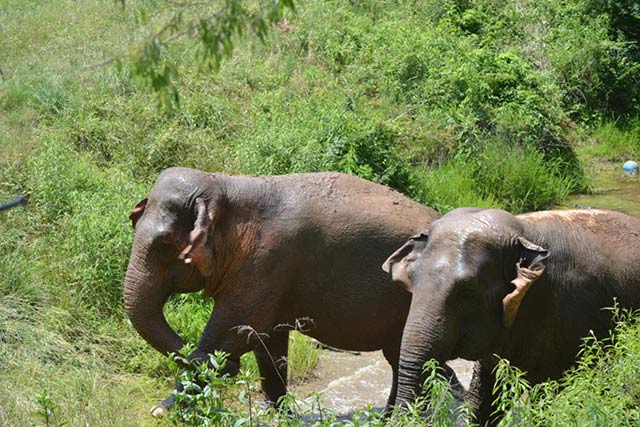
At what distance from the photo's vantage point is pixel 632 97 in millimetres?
17922

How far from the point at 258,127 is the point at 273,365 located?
5046 millimetres

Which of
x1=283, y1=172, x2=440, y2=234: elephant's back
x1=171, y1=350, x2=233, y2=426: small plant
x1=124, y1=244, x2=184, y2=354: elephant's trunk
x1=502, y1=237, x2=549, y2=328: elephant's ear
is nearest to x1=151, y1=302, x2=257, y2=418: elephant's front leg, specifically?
x1=124, y1=244, x2=184, y2=354: elephant's trunk

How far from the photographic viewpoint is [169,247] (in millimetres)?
7781

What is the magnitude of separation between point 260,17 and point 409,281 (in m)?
2.81

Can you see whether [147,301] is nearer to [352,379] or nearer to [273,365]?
[273,365]

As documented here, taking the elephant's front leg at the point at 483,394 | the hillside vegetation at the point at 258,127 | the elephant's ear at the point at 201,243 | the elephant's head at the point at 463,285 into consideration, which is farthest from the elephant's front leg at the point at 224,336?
the elephant's front leg at the point at 483,394

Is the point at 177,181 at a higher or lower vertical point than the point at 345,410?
higher

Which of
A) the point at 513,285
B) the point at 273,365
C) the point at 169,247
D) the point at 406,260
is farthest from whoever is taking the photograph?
the point at 273,365

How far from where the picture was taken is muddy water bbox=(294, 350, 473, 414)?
29.8ft

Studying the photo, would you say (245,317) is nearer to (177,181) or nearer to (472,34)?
(177,181)

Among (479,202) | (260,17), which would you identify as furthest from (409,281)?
(479,202)

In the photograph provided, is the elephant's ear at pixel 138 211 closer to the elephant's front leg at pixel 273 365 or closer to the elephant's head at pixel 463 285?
the elephant's front leg at pixel 273 365

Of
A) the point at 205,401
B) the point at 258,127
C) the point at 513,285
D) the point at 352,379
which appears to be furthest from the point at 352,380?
the point at 258,127

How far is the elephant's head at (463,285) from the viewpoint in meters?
6.64
